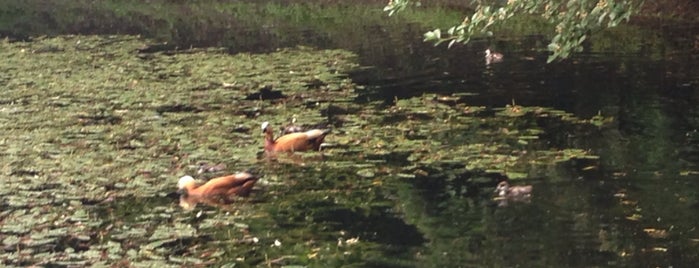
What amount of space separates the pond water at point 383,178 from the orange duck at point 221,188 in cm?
16

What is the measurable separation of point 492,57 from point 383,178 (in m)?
7.97

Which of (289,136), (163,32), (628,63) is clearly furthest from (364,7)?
(289,136)

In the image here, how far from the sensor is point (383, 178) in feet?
28.3

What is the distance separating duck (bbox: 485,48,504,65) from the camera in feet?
52.3

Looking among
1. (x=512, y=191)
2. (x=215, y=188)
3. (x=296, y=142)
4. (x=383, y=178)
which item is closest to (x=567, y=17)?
(x=512, y=191)

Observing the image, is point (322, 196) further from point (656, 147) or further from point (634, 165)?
point (656, 147)

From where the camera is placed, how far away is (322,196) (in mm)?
8180

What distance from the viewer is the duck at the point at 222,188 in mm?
8188

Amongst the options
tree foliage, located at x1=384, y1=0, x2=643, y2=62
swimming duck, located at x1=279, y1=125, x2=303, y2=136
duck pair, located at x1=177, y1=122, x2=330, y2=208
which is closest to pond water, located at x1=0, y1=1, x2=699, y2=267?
duck pair, located at x1=177, y1=122, x2=330, y2=208

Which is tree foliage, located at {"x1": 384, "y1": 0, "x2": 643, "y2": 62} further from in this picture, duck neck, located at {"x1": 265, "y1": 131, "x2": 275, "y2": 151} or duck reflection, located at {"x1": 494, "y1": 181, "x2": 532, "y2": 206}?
duck neck, located at {"x1": 265, "y1": 131, "x2": 275, "y2": 151}

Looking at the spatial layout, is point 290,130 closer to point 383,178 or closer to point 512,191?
point 383,178

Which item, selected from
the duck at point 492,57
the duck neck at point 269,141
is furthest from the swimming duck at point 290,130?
the duck at point 492,57

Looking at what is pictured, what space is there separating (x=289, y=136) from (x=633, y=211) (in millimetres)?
3575

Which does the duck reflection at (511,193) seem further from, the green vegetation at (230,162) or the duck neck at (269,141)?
the duck neck at (269,141)
